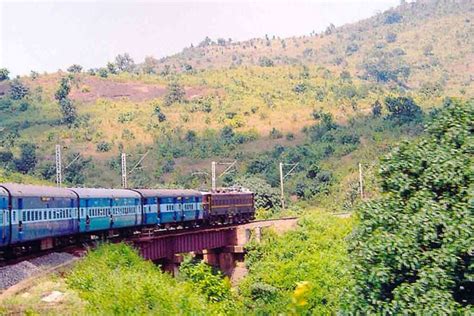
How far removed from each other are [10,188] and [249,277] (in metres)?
24.8

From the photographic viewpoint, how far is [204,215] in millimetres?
57812

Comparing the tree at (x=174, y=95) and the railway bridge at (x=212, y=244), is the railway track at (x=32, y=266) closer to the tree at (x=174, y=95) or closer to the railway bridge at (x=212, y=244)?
the railway bridge at (x=212, y=244)

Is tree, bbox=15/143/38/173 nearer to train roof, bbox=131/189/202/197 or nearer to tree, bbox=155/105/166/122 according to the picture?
tree, bbox=155/105/166/122

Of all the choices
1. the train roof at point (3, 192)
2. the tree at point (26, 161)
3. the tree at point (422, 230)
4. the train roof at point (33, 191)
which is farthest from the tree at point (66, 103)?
the tree at point (422, 230)

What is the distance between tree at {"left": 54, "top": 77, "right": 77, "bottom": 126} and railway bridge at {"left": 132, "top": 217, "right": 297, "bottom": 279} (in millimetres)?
65676

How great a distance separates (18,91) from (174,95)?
2304 centimetres

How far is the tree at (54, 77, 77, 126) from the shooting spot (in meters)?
121

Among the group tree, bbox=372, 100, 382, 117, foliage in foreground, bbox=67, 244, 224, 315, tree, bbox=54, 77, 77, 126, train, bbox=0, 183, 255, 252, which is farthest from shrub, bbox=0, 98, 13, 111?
foliage in foreground, bbox=67, 244, 224, 315

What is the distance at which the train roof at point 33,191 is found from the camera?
94.5 feet

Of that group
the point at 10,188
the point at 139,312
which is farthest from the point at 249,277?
the point at 139,312

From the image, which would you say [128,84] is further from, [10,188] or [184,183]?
[10,188]

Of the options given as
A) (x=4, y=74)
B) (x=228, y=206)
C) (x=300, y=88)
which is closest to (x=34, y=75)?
(x=4, y=74)

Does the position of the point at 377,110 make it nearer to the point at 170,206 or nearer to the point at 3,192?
the point at 170,206

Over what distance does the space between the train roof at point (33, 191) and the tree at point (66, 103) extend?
86578mm
